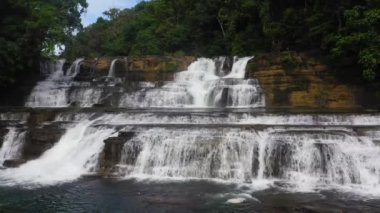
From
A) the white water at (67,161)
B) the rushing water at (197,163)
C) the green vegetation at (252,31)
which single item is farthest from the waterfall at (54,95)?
the green vegetation at (252,31)

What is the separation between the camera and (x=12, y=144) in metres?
15.7

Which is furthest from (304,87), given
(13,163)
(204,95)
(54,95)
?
(13,163)

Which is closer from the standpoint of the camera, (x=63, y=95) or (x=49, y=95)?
(x=63, y=95)

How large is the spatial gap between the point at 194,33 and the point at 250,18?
294 inches

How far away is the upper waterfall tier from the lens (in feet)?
69.6

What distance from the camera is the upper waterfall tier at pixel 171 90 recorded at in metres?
21.2

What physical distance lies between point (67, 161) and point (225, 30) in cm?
2199

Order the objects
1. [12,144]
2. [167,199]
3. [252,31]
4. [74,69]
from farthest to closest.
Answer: [252,31], [74,69], [12,144], [167,199]

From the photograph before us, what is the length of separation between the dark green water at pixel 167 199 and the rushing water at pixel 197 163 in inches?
0.9

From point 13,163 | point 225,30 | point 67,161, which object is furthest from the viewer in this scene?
point 225,30

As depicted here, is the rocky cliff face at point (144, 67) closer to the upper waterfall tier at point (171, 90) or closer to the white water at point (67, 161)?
the upper waterfall tier at point (171, 90)

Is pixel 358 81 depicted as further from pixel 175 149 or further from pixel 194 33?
pixel 194 33

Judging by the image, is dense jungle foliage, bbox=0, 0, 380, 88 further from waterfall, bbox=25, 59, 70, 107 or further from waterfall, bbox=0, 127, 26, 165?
waterfall, bbox=0, 127, 26, 165

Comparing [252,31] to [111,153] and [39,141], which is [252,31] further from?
[111,153]
